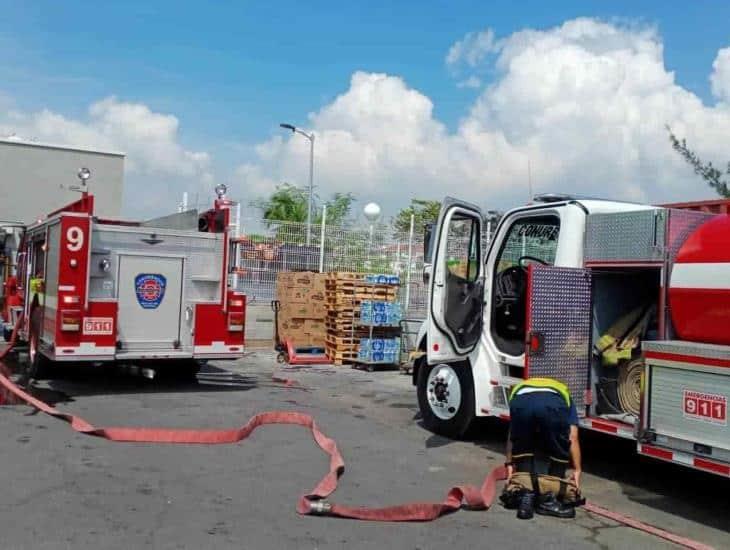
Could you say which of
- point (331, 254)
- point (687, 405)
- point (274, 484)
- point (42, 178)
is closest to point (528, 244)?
point (687, 405)

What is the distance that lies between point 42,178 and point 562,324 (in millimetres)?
25124

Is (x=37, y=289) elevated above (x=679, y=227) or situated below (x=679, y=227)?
below

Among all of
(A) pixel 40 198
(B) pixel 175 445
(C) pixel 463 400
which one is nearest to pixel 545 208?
(C) pixel 463 400

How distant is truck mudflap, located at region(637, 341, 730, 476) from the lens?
5.92m

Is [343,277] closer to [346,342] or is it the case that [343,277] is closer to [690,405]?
[346,342]

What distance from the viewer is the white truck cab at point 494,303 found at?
7562 millimetres

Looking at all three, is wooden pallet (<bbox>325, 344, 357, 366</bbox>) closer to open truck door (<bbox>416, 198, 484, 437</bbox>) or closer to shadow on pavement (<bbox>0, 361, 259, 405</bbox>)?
shadow on pavement (<bbox>0, 361, 259, 405</bbox>)

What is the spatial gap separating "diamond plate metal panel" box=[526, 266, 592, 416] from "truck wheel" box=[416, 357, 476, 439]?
4.36 ft

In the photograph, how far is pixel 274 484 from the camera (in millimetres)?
6777

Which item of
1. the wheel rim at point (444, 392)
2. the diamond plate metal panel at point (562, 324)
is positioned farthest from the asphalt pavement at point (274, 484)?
the diamond plate metal panel at point (562, 324)

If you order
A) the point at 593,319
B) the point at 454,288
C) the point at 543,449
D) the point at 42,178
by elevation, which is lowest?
the point at 543,449

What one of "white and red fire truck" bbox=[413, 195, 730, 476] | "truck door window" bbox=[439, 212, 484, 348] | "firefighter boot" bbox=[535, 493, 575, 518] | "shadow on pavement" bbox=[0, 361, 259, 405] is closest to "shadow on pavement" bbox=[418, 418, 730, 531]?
"white and red fire truck" bbox=[413, 195, 730, 476]

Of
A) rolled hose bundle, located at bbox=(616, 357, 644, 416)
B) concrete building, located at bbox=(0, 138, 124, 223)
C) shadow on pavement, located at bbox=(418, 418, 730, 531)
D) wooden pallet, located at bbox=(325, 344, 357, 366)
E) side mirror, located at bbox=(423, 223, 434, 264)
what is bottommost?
shadow on pavement, located at bbox=(418, 418, 730, 531)

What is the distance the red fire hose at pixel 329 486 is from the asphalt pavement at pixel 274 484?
85mm
